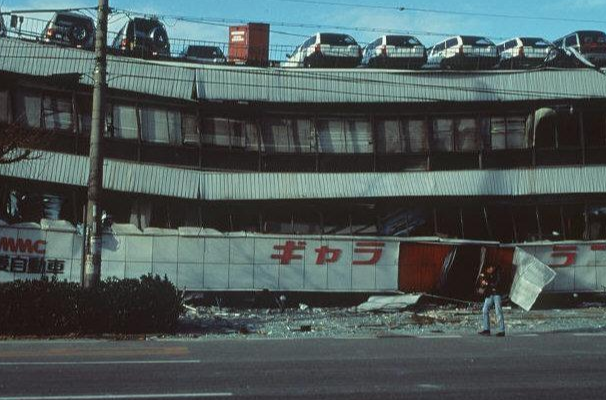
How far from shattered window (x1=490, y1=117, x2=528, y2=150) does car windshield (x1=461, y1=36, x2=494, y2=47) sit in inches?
184

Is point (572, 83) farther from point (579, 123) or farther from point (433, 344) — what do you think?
point (433, 344)

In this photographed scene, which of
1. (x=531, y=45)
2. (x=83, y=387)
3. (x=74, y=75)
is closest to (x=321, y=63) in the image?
(x=531, y=45)

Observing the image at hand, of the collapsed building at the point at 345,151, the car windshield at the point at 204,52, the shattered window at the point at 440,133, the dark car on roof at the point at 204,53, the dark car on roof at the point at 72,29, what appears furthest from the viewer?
the car windshield at the point at 204,52

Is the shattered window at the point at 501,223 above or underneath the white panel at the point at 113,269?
above

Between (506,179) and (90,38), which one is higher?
(90,38)

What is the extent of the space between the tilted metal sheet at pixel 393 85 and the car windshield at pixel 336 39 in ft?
14.8

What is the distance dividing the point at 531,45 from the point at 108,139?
55.9 feet

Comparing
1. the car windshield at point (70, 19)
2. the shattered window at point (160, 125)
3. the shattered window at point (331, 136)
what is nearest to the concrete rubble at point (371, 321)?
the shattered window at point (331, 136)

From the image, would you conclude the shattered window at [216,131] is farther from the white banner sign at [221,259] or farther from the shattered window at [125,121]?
the white banner sign at [221,259]

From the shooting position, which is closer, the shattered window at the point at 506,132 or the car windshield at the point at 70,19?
the shattered window at the point at 506,132

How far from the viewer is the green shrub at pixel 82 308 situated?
1598 cm

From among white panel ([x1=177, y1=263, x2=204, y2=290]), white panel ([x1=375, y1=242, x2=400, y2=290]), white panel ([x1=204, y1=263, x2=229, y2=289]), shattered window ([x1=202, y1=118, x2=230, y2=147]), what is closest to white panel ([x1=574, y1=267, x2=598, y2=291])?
white panel ([x1=375, y1=242, x2=400, y2=290])

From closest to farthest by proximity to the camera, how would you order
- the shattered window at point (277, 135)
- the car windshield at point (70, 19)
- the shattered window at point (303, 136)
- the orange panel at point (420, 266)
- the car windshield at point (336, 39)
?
the orange panel at point (420, 266) → the shattered window at point (277, 135) → the shattered window at point (303, 136) → the car windshield at point (70, 19) → the car windshield at point (336, 39)

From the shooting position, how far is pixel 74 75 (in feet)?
81.0
